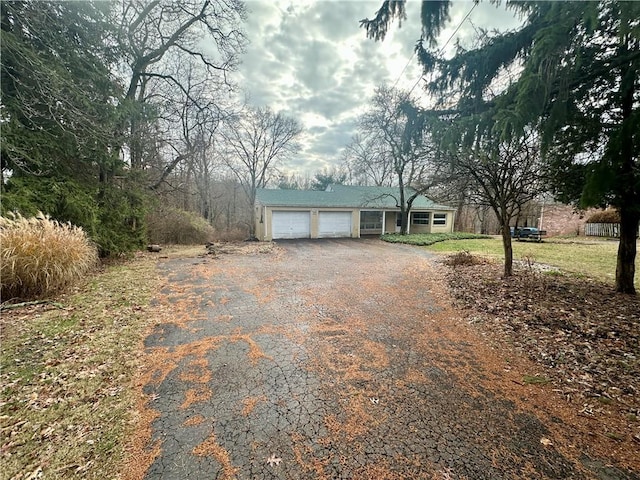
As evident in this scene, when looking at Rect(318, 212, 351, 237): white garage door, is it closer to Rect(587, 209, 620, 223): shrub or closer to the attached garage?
the attached garage

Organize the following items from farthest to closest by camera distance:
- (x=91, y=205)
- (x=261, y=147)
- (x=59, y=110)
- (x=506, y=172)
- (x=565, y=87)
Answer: (x=261, y=147) → (x=91, y=205) → (x=506, y=172) → (x=59, y=110) → (x=565, y=87)

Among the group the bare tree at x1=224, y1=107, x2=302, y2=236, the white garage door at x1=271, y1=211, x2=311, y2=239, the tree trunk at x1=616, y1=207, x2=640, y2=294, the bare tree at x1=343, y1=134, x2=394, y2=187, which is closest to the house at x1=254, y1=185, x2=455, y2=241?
the white garage door at x1=271, y1=211, x2=311, y2=239

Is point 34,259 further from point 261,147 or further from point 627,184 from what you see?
point 261,147

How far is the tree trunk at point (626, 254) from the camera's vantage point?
493cm

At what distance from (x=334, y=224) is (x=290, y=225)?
3.21m

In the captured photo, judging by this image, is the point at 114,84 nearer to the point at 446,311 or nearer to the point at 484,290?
the point at 446,311

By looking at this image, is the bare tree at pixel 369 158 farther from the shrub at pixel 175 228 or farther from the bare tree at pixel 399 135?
the shrub at pixel 175 228

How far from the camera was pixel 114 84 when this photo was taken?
7.16 m

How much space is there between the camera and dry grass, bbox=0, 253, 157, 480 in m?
1.82

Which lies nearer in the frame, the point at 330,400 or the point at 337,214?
the point at 330,400

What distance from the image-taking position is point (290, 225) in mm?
17219

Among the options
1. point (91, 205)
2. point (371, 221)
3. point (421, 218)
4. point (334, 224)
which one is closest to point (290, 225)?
point (334, 224)

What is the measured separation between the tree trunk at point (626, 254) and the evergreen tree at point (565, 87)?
13 mm

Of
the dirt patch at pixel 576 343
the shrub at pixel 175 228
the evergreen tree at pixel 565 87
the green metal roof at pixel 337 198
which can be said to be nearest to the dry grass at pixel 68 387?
the dirt patch at pixel 576 343
